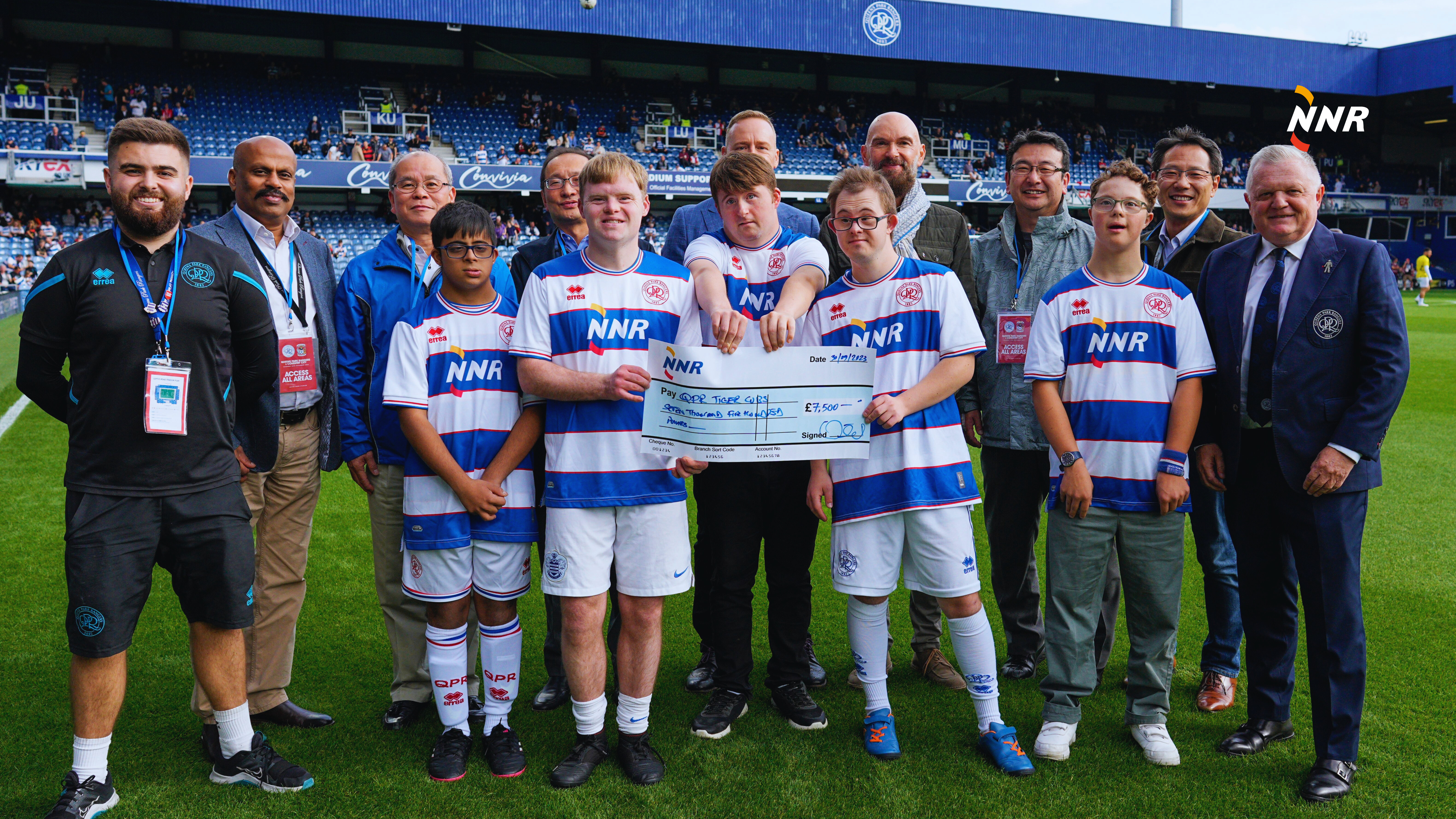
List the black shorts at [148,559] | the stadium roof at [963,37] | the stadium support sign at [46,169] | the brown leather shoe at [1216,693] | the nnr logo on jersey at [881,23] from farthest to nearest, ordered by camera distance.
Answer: the nnr logo on jersey at [881,23] → the stadium roof at [963,37] → the stadium support sign at [46,169] → the brown leather shoe at [1216,693] → the black shorts at [148,559]

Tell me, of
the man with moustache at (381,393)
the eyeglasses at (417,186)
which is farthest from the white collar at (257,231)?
the eyeglasses at (417,186)

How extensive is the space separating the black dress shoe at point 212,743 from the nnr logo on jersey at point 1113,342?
11.2ft

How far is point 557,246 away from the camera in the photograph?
3963 millimetres

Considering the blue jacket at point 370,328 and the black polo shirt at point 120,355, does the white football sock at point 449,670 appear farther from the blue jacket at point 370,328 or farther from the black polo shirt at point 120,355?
the black polo shirt at point 120,355

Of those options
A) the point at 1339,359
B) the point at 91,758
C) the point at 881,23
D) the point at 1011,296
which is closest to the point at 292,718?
the point at 91,758

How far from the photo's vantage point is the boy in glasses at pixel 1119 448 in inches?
126

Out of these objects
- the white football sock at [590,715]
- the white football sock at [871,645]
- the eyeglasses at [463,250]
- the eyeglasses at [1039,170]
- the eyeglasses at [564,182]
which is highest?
the eyeglasses at [1039,170]

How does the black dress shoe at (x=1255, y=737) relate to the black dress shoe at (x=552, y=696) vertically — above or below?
above

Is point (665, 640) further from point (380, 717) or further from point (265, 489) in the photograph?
Result: point (265, 489)

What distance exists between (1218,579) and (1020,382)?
3.78 ft

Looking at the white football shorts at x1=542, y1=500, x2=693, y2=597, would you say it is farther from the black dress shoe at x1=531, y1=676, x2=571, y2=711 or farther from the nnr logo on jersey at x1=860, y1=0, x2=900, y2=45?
the nnr logo on jersey at x1=860, y1=0, x2=900, y2=45

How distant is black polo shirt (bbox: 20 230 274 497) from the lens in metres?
2.80

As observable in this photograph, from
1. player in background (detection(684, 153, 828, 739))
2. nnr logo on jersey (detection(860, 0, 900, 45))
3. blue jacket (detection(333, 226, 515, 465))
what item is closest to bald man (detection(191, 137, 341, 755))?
blue jacket (detection(333, 226, 515, 465))

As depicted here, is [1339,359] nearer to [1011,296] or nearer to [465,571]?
[1011,296]
